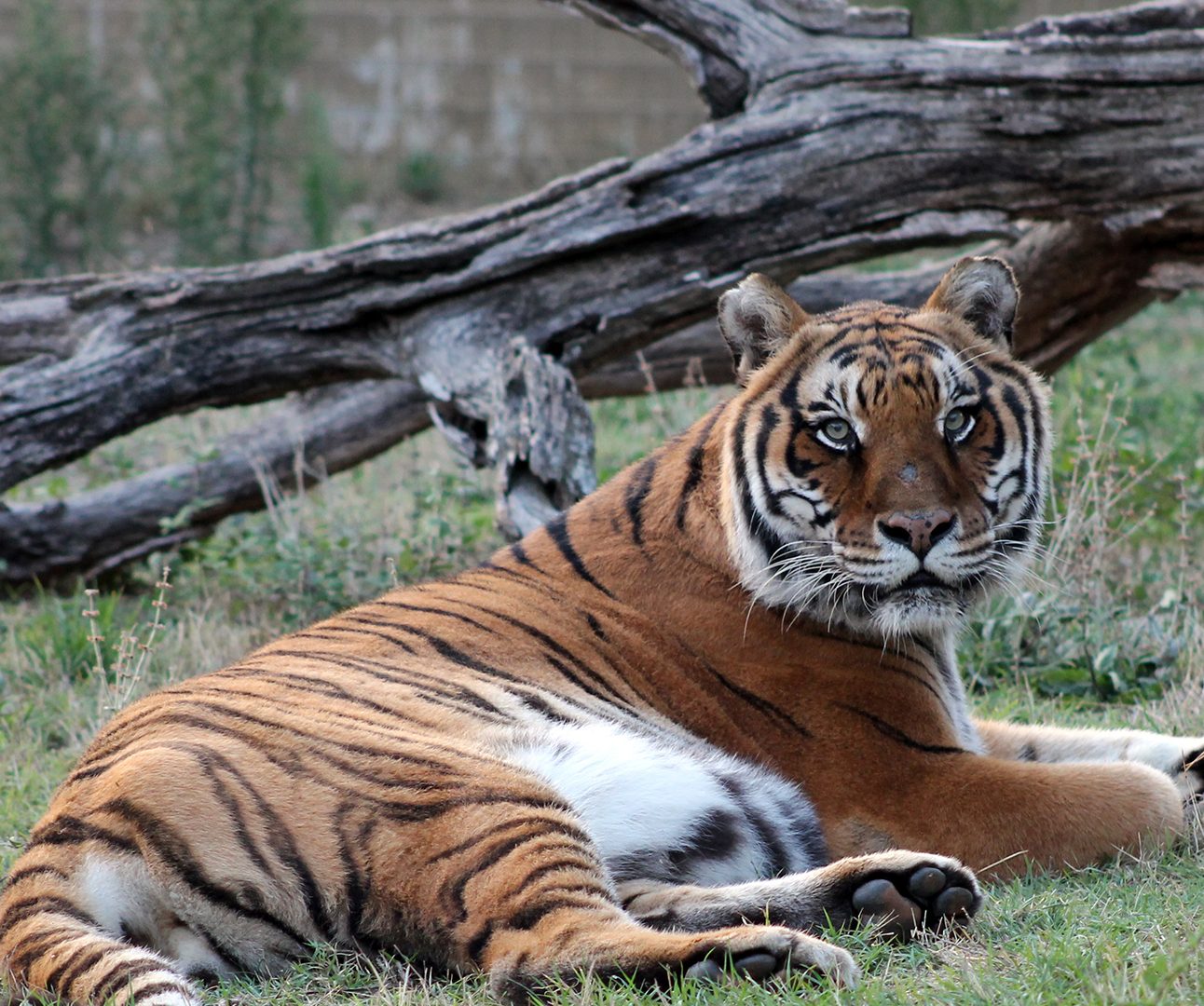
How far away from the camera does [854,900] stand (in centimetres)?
292

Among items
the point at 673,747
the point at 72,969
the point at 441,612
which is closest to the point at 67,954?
the point at 72,969

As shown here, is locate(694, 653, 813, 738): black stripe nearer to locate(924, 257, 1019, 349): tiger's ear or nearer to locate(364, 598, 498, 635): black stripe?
locate(364, 598, 498, 635): black stripe

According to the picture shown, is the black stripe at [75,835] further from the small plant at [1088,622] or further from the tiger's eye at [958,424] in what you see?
the small plant at [1088,622]

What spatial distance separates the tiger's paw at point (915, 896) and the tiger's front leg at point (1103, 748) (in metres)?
0.87

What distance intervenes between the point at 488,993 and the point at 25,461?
3754 mm

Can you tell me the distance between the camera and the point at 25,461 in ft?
18.5

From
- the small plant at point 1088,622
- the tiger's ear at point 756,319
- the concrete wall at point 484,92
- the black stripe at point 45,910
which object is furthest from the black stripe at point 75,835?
the concrete wall at point 484,92

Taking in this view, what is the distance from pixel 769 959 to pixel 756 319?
70.1 inches

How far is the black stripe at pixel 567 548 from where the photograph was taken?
373cm

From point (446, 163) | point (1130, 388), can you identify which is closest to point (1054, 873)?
point (1130, 388)

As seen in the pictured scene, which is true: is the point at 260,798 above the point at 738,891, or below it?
above

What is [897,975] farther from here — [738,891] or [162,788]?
[162,788]

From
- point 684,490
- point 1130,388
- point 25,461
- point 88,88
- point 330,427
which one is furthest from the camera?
point 88,88

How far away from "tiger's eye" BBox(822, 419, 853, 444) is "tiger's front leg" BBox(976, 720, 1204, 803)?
3.27 feet
